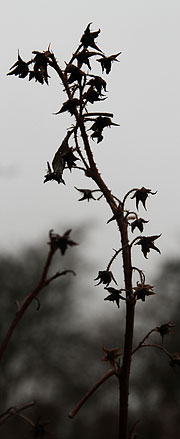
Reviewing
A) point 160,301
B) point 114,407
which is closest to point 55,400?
point 114,407

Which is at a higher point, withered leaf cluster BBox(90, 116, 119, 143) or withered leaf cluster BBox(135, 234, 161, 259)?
withered leaf cluster BBox(90, 116, 119, 143)

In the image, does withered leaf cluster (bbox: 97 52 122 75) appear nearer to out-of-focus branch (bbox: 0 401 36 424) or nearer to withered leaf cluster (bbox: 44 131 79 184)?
withered leaf cluster (bbox: 44 131 79 184)

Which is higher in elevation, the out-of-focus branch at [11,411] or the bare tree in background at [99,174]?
the bare tree in background at [99,174]

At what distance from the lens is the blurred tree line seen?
200 centimetres

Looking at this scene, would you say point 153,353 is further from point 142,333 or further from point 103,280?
point 103,280

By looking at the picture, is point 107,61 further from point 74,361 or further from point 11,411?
point 74,361

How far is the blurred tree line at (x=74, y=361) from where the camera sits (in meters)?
2.00

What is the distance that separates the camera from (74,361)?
2.27 m

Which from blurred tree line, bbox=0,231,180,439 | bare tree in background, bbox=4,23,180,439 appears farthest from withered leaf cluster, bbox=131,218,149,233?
blurred tree line, bbox=0,231,180,439

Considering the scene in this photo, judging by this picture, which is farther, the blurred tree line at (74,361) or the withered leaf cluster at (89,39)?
the blurred tree line at (74,361)

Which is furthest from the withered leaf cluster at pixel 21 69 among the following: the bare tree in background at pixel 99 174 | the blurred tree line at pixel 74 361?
the blurred tree line at pixel 74 361

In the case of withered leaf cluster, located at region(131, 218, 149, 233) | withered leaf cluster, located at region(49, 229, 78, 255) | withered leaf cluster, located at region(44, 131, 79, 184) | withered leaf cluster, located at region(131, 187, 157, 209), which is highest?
withered leaf cluster, located at region(44, 131, 79, 184)

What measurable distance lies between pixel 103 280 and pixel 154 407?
1720 millimetres

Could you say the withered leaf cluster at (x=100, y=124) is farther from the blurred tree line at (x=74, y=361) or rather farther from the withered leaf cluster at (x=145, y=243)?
the blurred tree line at (x=74, y=361)
